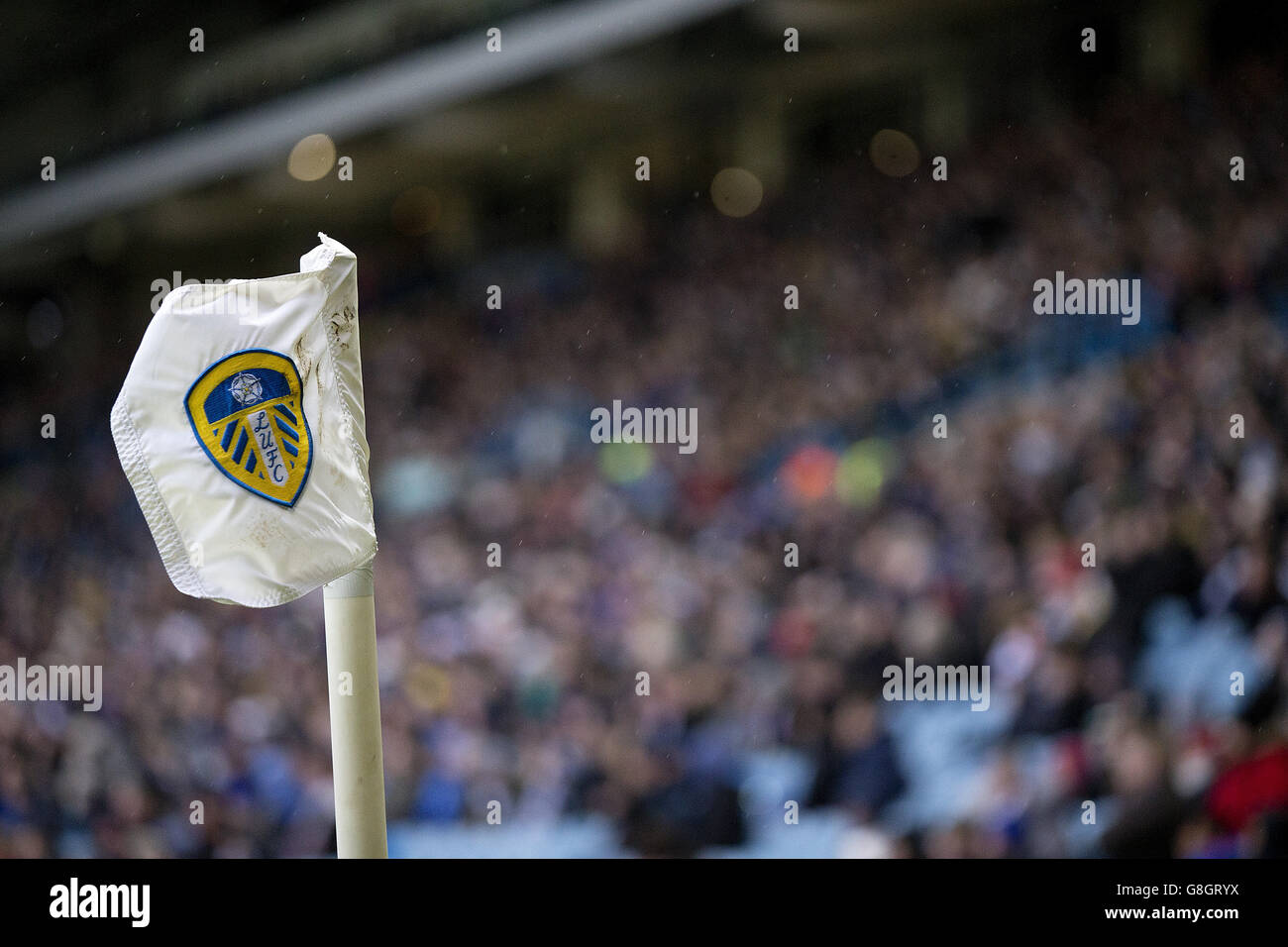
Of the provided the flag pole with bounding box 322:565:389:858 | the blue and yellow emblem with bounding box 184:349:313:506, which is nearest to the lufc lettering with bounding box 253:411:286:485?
the blue and yellow emblem with bounding box 184:349:313:506

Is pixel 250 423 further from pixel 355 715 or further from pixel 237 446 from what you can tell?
pixel 355 715

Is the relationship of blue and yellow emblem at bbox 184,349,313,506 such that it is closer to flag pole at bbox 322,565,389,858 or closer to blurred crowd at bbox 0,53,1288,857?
flag pole at bbox 322,565,389,858

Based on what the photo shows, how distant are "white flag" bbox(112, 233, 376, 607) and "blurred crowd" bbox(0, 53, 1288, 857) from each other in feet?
9.25

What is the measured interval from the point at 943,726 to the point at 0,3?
12.9ft

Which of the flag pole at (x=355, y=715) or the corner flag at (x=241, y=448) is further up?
the corner flag at (x=241, y=448)

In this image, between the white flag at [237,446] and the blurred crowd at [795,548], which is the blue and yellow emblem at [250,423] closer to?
the white flag at [237,446]

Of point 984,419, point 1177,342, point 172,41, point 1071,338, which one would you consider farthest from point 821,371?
point 172,41

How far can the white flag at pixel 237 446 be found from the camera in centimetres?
110

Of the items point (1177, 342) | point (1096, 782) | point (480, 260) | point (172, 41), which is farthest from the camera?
point (480, 260)

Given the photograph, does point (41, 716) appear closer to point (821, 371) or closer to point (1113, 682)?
point (821, 371)

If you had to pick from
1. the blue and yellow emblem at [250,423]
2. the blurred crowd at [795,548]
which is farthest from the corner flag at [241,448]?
the blurred crowd at [795,548]

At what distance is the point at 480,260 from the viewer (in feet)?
14.3

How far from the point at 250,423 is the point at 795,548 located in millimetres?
3013

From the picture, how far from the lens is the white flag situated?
3.60 feet
